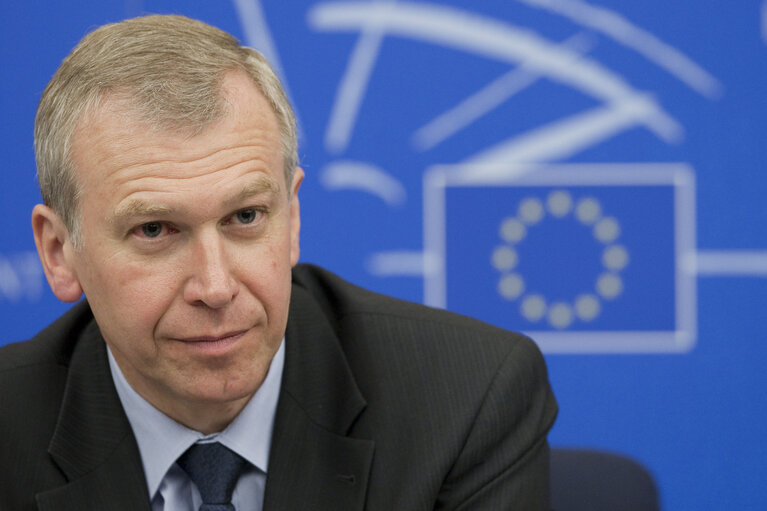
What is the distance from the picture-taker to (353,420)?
1651 mm

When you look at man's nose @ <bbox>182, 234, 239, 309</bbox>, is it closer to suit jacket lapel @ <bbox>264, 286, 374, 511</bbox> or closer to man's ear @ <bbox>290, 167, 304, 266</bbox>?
man's ear @ <bbox>290, 167, 304, 266</bbox>

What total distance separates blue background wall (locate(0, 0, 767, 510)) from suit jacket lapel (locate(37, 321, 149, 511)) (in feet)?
4.09

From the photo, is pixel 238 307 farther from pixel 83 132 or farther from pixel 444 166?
pixel 444 166

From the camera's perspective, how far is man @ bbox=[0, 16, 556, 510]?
139 cm

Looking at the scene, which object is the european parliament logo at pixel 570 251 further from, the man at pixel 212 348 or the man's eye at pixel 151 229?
the man's eye at pixel 151 229

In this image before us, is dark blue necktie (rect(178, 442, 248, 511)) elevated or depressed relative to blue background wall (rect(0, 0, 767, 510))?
depressed

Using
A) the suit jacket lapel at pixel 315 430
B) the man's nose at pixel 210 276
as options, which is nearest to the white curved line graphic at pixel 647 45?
the suit jacket lapel at pixel 315 430

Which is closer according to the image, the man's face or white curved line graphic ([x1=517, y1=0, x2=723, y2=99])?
the man's face

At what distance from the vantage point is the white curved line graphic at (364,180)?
112 inches

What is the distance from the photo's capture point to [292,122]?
62.5 inches

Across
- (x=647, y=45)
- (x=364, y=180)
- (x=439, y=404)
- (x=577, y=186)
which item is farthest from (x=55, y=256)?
(x=647, y=45)

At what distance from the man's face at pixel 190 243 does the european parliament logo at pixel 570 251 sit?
1.35m

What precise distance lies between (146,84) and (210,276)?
31cm

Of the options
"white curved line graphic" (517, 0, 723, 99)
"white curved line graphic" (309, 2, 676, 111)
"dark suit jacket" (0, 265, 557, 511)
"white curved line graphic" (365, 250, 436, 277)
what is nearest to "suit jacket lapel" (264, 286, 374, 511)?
"dark suit jacket" (0, 265, 557, 511)
